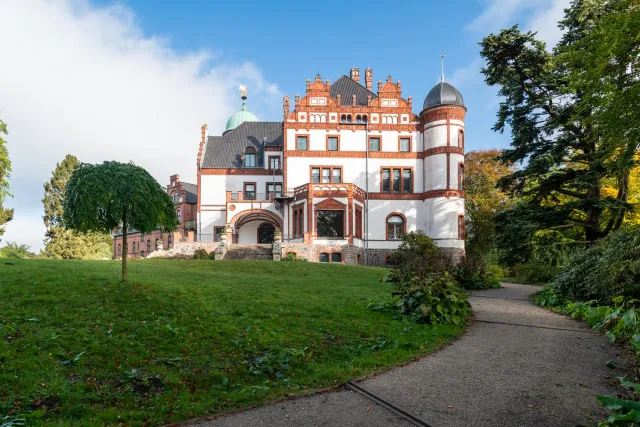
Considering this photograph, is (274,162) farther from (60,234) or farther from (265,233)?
(60,234)

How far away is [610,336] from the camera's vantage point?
8641 mm

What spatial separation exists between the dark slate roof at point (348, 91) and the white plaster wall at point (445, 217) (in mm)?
11146

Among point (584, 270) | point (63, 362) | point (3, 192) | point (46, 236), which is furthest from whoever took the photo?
Answer: point (46, 236)

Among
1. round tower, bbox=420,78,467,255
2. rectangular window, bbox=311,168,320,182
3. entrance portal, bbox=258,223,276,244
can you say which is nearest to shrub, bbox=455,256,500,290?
round tower, bbox=420,78,467,255

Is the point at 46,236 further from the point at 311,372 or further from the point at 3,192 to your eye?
the point at 311,372

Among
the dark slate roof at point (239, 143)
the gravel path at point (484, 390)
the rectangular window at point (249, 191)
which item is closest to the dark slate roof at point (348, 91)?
the dark slate roof at point (239, 143)

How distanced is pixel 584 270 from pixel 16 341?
576 inches

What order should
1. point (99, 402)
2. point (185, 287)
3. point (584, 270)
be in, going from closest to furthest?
point (99, 402) < point (185, 287) < point (584, 270)

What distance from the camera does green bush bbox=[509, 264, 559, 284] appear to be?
23.1m

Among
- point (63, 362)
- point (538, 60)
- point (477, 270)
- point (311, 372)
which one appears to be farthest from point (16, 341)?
point (538, 60)

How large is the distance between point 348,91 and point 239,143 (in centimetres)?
1144

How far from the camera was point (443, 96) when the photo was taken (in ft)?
124

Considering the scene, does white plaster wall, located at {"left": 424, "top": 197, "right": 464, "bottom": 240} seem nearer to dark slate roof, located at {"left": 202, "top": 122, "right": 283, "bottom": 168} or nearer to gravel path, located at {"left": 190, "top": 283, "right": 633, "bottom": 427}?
dark slate roof, located at {"left": 202, "top": 122, "right": 283, "bottom": 168}

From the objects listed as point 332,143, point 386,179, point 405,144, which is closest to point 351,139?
point 332,143
